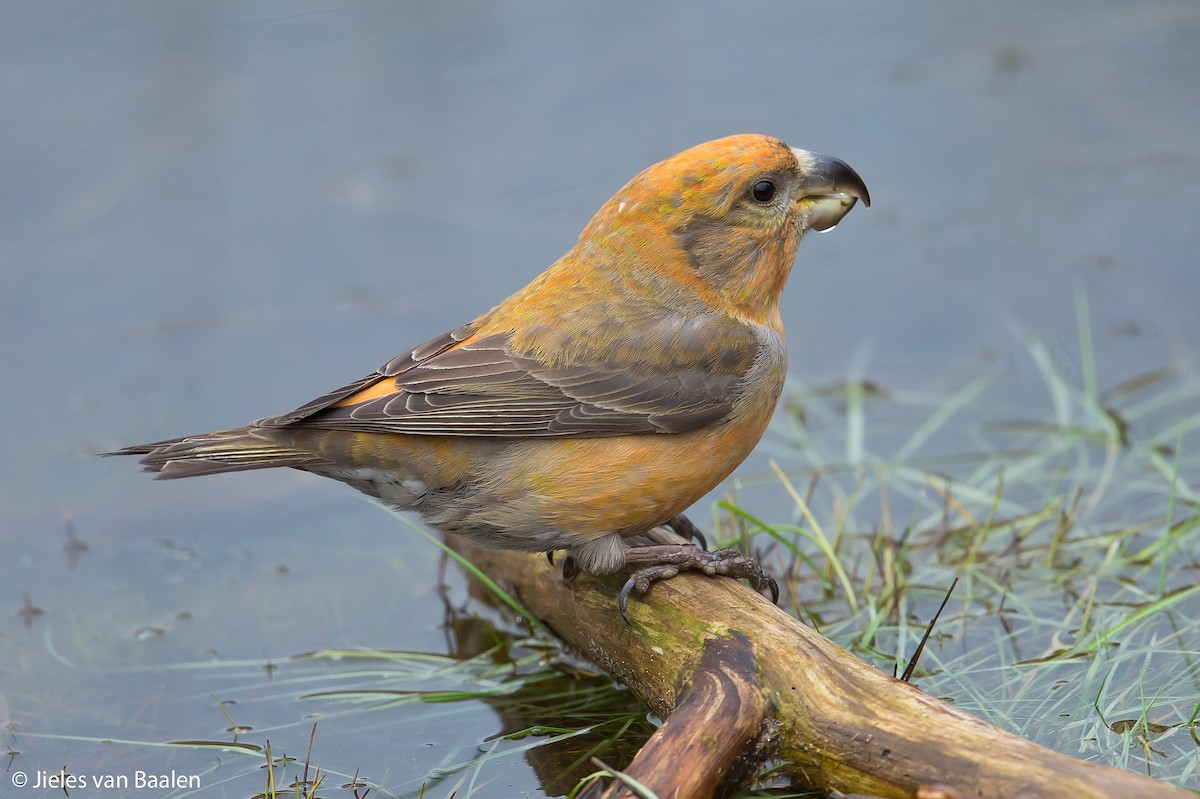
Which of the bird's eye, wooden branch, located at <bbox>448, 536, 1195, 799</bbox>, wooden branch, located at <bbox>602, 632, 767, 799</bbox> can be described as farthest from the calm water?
the bird's eye

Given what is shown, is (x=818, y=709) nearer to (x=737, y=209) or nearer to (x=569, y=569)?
(x=569, y=569)

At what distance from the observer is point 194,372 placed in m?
7.10

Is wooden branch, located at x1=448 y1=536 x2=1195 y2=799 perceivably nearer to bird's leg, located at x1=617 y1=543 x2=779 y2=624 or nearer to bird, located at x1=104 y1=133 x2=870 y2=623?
bird's leg, located at x1=617 y1=543 x2=779 y2=624

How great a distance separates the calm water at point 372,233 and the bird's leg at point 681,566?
0.88 m

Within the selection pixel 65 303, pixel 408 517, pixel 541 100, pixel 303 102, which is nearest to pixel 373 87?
pixel 303 102

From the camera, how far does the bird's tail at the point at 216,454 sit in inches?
175

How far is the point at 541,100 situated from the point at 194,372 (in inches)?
120

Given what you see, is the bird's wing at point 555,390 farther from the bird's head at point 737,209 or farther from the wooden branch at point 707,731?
the wooden branch at point 707,731

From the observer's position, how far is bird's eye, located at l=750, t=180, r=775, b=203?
483 cm

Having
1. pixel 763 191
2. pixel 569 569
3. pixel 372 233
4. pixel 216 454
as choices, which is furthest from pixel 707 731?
pixel 372 233

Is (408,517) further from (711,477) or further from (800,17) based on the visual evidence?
(800,17)

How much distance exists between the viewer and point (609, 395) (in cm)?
471

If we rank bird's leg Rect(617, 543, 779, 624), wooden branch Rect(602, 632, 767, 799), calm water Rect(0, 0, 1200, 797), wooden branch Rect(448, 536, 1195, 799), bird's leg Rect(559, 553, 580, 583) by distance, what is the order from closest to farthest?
wooden branch Rect(448, 536, 1195, 799) → wooden branch Rect(602, 632, 767, 799) → bird's leg Rect(617, 543, 779, 624) → bird's leg Rect(559, 553, 580, 583) → calm water Rect(0, 0, 1200, 797)

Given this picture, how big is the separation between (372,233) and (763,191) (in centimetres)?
376
